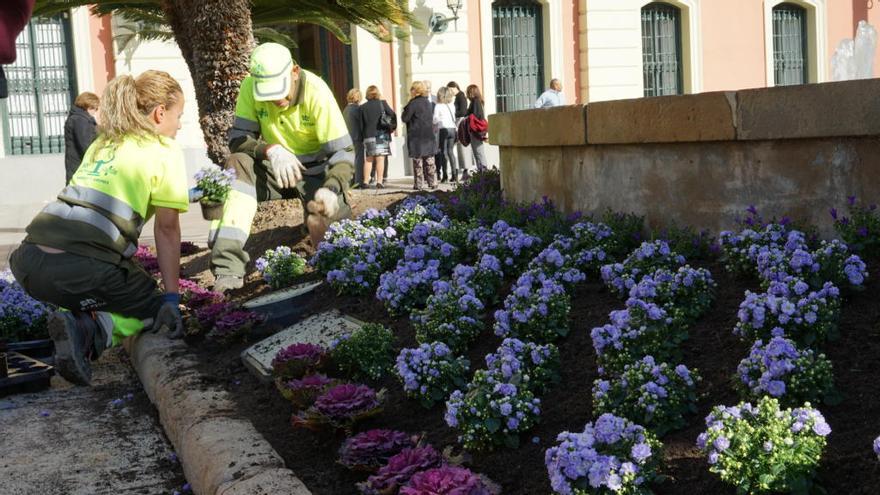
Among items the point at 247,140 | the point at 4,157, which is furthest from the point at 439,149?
the point at 247,140

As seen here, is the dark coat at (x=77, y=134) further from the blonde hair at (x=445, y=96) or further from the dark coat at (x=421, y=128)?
the blonde hair at (x=445, y=96)

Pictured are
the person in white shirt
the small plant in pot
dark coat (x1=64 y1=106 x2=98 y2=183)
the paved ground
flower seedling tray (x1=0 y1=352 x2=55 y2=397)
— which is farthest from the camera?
the person in white shirt

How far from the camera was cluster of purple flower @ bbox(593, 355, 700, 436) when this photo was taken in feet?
10.2

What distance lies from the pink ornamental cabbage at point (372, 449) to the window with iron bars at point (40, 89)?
16.9 meters

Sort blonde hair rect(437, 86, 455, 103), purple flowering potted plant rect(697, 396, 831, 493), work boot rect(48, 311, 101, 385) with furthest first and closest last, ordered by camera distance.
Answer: blonde hair rect(437, 86, 455, 103), work boot rect(48, 311, 101, 385), purple flowering potted plant rect(697, 396, 831, 493)

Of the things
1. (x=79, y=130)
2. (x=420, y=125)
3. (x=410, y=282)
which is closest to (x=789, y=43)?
(x=420, y=125)

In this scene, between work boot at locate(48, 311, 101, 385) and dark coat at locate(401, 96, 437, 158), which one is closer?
work boot at locate(48, 311, 101, 385)

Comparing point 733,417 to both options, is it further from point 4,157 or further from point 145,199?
point 4,157

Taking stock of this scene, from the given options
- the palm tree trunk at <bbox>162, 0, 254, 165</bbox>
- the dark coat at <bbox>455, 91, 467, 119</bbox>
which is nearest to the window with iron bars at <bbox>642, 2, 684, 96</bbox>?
the dark coat at <bbox>455, 91, 467, 119</bbox>

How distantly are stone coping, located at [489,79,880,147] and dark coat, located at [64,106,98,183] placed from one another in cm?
650

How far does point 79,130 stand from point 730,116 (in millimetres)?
7956

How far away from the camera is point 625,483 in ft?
8.89

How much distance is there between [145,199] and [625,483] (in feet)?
11.2

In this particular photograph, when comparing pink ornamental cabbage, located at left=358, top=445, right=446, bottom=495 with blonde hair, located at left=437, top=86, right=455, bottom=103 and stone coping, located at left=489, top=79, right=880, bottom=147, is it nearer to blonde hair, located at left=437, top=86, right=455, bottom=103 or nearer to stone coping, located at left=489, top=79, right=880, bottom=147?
stone coping, located at left=489, top=79, right=880, bottom=147
